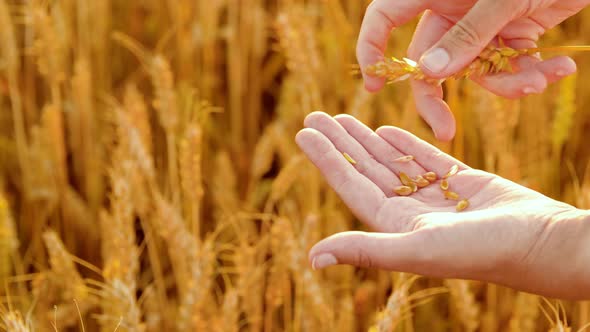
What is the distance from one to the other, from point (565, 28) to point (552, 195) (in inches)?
30.1

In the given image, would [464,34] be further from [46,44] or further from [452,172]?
[46,44]

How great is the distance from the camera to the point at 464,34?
115cm

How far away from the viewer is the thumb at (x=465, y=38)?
114cm

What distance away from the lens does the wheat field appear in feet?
4.11

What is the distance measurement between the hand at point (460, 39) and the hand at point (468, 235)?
18cm

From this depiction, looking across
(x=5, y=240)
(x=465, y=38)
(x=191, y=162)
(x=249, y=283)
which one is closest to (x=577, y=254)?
(x=465, y=38)

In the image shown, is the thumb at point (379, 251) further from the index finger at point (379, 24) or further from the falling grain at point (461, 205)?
the index finger at point (379, 24)

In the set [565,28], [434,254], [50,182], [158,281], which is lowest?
[158,281]

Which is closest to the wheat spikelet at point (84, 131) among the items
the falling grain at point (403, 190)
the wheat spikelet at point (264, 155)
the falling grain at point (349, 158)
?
the wheat spikelet at point (264, 155)

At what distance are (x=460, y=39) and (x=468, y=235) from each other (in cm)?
36

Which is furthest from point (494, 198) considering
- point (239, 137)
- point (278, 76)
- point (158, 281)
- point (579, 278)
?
point (278, 76)

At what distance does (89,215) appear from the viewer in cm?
175

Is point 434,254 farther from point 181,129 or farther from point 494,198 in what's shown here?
point 181,129

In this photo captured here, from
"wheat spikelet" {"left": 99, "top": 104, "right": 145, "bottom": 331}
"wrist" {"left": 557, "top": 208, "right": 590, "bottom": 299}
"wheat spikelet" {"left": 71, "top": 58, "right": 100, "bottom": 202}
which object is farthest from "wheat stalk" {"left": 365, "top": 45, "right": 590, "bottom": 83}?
"wheat spikelet" {"left": 71, "top": 58, "right": 100, "bottom": 202}
